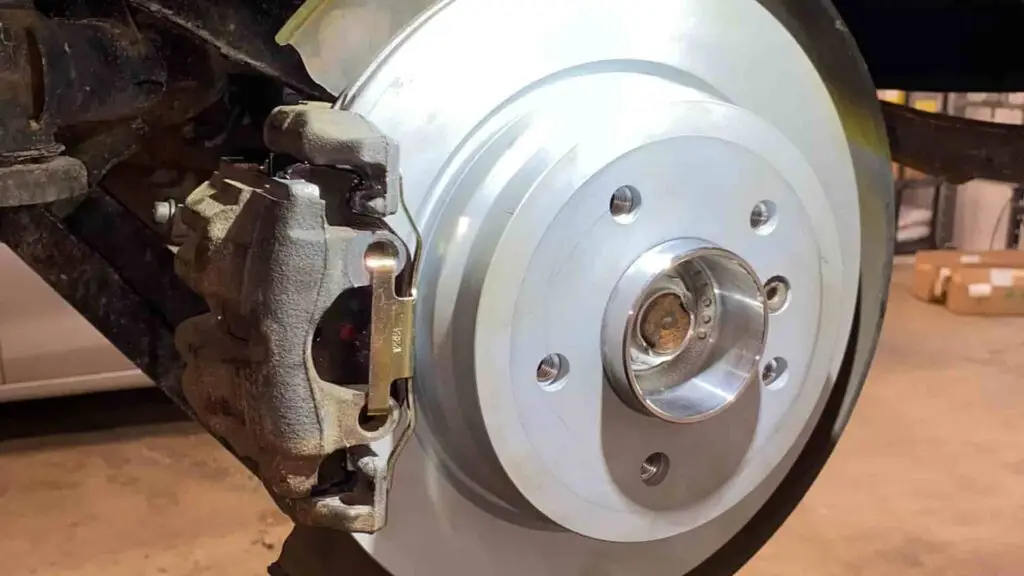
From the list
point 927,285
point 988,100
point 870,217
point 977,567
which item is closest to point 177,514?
point 977,567

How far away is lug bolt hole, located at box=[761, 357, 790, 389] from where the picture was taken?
500 millimetres

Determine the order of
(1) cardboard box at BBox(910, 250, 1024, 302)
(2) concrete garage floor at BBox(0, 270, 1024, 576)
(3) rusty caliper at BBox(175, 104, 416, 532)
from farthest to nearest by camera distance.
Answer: (1) cardboard box at BBox(910, 250, 1024, 302) < (2) concrete garage floor at BBox(0, 270, 1024, 576) < (3) rusty caliper at BBox(175, 104, 416, 532)

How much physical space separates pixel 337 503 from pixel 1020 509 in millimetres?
1591

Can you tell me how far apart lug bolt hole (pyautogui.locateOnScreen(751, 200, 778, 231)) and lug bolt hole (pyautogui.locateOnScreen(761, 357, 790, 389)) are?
7 centimetres

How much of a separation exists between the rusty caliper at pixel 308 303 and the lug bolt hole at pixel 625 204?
0.10m

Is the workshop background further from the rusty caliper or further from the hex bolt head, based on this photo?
the rusty caliper

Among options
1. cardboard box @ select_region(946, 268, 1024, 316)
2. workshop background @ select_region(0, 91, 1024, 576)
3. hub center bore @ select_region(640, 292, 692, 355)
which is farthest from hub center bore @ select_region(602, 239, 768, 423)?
cardboard box @ select_region(946, 268, 1024, 316)

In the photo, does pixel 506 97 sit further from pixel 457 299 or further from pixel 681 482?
pixel 681 482

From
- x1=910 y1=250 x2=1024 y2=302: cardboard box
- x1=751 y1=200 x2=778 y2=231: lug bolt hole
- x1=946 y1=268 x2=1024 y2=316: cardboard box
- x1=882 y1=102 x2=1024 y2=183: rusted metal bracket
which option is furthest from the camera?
x1=910 y1=250 x2=1024 y2=302: cardboard box

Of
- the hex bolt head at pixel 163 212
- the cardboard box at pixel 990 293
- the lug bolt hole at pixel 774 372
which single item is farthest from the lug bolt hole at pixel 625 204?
the cardboard box at pixel 990 293

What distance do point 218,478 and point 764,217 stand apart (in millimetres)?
1437

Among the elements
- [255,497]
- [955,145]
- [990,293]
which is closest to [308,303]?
[955,145]

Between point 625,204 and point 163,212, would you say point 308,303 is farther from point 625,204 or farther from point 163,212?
point 163,212

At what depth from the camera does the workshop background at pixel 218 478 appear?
1497mm
